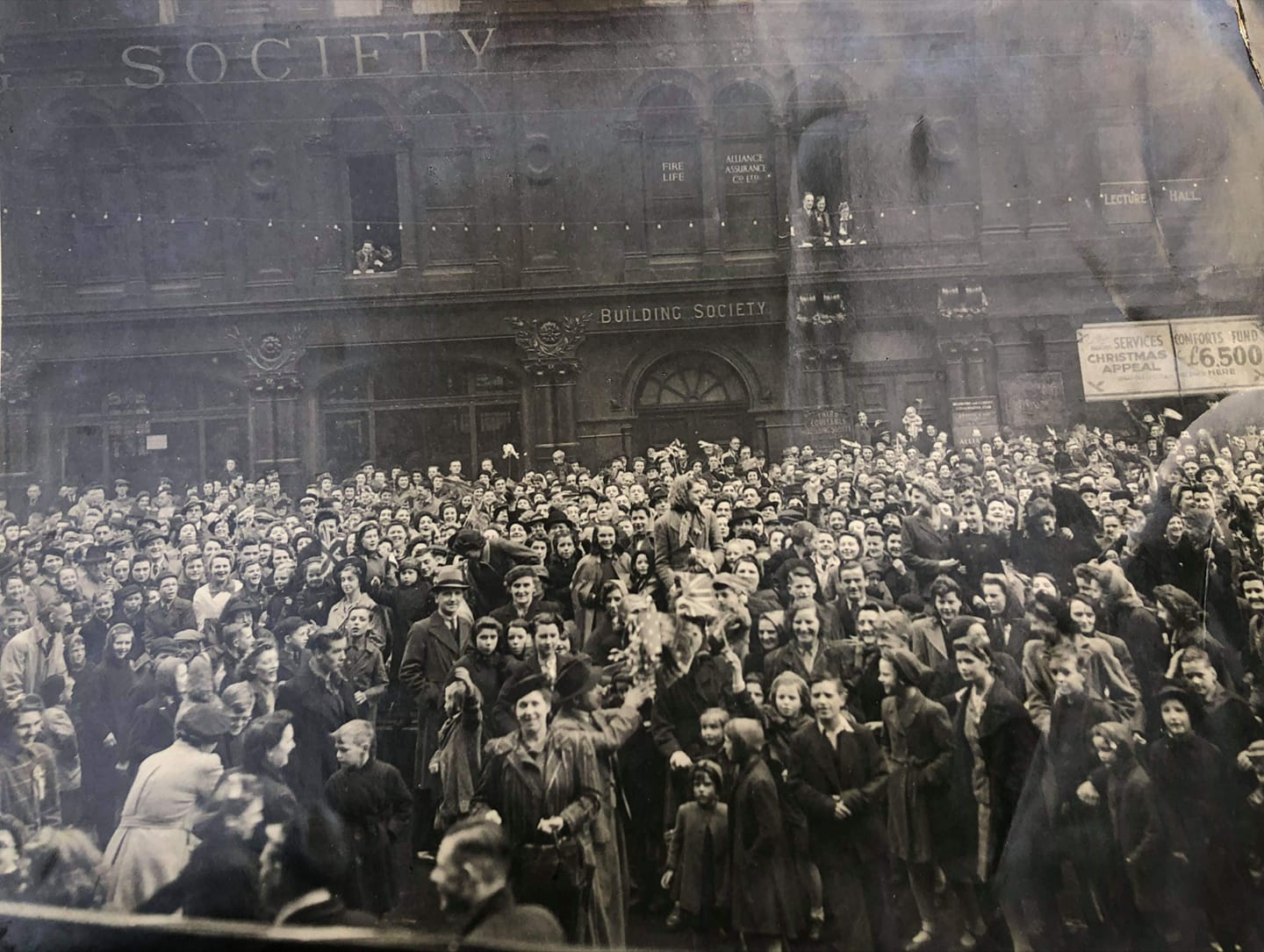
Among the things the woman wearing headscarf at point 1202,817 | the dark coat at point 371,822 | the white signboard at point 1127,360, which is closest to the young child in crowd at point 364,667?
Answer: the dark coat at point 371,822

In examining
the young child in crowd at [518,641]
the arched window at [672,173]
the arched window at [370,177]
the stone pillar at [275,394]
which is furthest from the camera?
the arched window at [672,173]

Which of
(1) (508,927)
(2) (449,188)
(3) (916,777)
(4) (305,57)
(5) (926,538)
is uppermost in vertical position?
(4) (305,57)

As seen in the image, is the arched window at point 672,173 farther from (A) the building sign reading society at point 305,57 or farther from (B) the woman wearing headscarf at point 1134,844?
(B) the woman wearing headscarf at point 1134,844

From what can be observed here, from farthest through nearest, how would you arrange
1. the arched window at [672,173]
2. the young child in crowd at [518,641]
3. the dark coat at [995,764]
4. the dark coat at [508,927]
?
the arched window at [672,173]
the young child in crowd at [518,641]
the dark coat at [995,764]
the dark coat at [508,927]

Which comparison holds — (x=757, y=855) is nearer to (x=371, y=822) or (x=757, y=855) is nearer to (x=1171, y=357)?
(x=371, y=822)

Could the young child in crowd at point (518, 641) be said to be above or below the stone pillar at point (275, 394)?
below

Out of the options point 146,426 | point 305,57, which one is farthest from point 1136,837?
point 305,57

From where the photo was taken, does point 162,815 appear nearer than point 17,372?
Yes
